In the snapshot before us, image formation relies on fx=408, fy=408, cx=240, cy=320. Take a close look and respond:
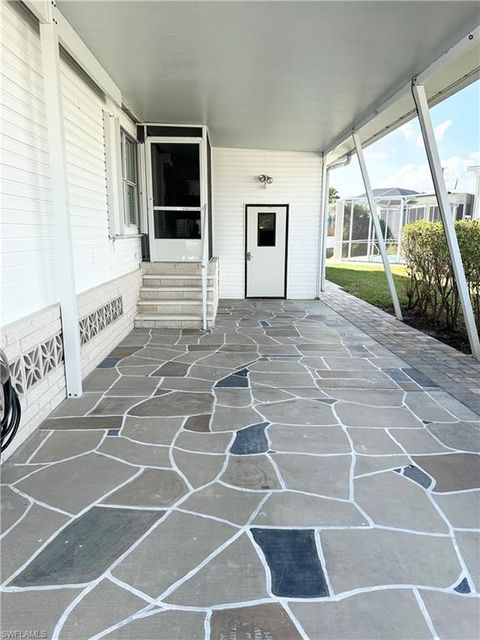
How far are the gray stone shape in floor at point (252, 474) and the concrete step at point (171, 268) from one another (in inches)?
184

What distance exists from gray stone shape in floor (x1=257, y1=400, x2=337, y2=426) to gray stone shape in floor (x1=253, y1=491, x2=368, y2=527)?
93cm

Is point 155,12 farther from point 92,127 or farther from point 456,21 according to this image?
point 456,21

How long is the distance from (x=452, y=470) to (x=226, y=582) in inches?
62.6

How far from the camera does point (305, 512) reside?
2109 millimetres

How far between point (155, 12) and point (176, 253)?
411cm

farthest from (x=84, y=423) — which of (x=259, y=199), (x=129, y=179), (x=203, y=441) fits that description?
(x=259, y=199)

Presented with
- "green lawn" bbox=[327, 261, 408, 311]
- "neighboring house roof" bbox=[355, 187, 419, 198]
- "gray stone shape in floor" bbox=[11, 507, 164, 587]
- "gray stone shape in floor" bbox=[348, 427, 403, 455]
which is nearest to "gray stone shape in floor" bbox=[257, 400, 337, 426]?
"gray stone shape in floor" bbox=[348, 427, 403, 455]

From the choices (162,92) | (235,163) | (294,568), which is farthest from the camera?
(235,163)

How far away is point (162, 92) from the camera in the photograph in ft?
16.7

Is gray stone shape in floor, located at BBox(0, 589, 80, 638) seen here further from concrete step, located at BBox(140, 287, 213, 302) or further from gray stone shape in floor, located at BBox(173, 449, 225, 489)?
concrete step, located at BBox(140, 287, 213, 302)

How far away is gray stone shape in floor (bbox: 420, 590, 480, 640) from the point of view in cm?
147

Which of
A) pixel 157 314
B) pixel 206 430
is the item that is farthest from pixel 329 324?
pixel 206 430

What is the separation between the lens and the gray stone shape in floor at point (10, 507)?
6.57ft

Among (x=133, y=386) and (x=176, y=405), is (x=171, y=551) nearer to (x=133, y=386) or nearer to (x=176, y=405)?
(x=176, y=405)
